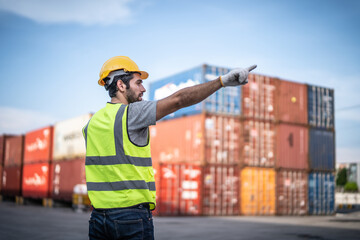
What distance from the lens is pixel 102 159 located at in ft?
8.01

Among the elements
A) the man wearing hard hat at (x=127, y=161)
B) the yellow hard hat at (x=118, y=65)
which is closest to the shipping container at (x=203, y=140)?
the yellow hard hat at (x=118, y=65)

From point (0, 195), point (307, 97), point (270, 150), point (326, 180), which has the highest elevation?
point (307, 97)

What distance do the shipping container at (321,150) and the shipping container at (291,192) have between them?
1141 millimetres

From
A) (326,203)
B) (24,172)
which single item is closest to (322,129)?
(326,203)

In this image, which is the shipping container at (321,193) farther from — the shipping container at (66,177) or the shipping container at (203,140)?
the shipping container at (66,177)

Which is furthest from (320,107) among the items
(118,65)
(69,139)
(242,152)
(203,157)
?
(118,65)

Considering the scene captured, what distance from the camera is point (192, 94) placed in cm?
229

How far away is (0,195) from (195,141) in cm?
2516

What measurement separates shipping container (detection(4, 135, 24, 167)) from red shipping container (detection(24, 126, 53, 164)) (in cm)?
118

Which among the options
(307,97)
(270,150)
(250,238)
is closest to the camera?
(250,238)

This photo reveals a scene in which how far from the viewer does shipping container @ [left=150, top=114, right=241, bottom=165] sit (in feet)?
61.3

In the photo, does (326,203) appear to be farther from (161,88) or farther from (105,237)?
(105,237)

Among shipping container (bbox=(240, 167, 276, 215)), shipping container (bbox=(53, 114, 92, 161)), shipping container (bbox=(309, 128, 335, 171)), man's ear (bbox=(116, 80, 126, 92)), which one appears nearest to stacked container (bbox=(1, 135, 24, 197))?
shipping container (bbox=(53, 114, 92, 161))

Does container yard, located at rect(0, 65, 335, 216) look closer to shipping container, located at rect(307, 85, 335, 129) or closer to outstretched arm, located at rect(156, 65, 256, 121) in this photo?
shipping container, located at rect(307, 85, 335, 129)
